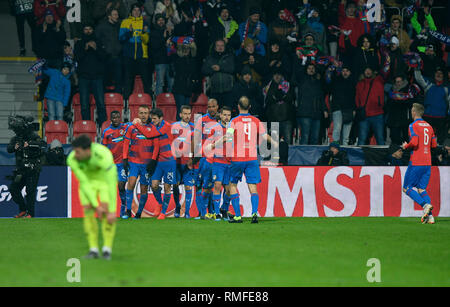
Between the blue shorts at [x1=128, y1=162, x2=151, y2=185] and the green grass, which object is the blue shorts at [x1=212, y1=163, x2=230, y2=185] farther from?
the blue shorts at [x1=128, y1=162, x2=151, y2=185]

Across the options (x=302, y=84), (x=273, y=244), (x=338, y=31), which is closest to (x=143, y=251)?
(x=273, y=244)

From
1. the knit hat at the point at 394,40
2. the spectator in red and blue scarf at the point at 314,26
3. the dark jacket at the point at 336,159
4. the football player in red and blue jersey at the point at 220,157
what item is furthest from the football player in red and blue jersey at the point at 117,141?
the knit hat at the point at 394,40

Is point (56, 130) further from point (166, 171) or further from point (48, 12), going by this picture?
point (166, 171)

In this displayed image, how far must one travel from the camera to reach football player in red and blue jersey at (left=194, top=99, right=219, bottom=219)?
57.3 ft

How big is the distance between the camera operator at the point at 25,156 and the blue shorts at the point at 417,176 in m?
8.65

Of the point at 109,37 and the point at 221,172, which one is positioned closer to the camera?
the point at 221,172

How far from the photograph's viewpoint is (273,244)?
12281 millimetres

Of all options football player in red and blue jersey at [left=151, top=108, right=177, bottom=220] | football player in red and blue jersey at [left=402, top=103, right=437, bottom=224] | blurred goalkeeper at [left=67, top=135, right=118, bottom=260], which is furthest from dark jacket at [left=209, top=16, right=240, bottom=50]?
blurred goalkeeper at [left=67, top=135, right=118, bottom=260]

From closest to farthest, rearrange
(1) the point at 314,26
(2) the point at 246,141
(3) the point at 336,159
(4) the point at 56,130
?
(2) the point at 246,141 → (3) the point at 336,159 → (4) the point at 56,130 → (1) the point at 314,26

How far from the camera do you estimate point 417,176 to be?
16641mm

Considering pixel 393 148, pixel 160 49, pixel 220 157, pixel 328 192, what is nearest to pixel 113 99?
pixel 160 49

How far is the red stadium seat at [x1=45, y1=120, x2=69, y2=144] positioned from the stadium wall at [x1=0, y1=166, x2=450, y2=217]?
9.81 ft

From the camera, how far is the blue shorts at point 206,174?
17.7 m

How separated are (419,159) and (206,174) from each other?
4.85m
